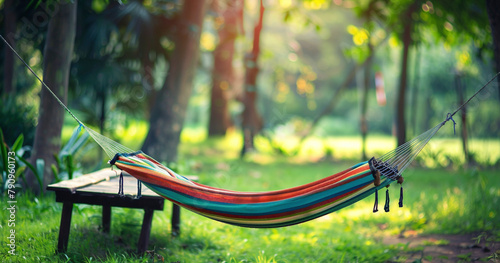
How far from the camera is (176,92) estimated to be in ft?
20.0

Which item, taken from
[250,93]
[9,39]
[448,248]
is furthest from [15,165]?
[250,93]

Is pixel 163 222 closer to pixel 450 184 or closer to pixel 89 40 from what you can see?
pixel 89 40

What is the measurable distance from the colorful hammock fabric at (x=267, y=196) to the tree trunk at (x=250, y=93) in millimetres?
5825

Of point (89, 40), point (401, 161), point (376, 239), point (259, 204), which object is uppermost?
point (89, 40)

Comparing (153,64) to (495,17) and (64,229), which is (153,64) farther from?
(495,17)

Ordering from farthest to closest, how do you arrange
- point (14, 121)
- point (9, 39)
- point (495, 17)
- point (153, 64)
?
point (153, 64) < point (9, 39) < point (14, 121) < point (495, 17)

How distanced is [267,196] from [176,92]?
3917 mm

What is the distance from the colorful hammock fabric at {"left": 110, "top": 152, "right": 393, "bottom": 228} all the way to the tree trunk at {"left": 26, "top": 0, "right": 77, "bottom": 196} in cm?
182

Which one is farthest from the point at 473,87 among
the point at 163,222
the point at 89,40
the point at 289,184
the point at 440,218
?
the point at 163,222

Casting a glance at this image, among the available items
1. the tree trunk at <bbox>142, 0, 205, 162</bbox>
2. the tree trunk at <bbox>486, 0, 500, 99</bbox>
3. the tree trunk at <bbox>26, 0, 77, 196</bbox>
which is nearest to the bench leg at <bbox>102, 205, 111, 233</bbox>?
the tree trunk at <bbox>26, 0, 77, 196</bbox>

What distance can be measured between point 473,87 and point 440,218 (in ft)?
30.4

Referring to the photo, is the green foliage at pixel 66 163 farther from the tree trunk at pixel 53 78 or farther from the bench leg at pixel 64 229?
the bench leg at pixel 64 229

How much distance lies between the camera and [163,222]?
3.58 meters

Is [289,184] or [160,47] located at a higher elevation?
[160,47]
